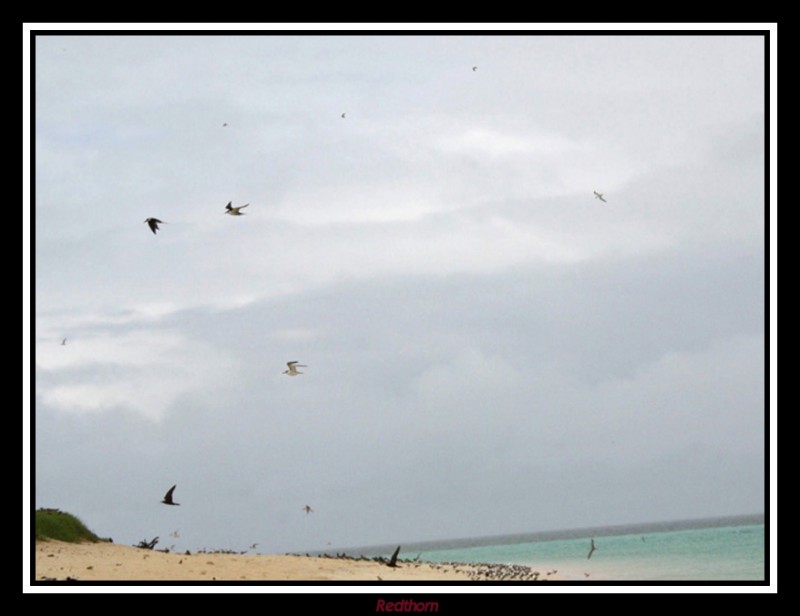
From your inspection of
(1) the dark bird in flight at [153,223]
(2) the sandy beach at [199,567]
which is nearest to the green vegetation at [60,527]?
(2) the sandy beach at [199,567]

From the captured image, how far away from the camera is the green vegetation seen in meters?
21.2

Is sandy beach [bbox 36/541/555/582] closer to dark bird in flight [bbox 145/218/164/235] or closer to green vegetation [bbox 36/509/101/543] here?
green vegetation [bbox 36/509/101/543]

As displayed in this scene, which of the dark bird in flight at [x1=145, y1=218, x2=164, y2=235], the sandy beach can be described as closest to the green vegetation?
the sandy beach

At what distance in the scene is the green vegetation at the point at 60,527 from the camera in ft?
69.7

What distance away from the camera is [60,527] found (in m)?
21.7

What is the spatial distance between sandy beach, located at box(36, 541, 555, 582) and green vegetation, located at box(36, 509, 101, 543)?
21.1 inches

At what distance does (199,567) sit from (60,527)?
616cm
